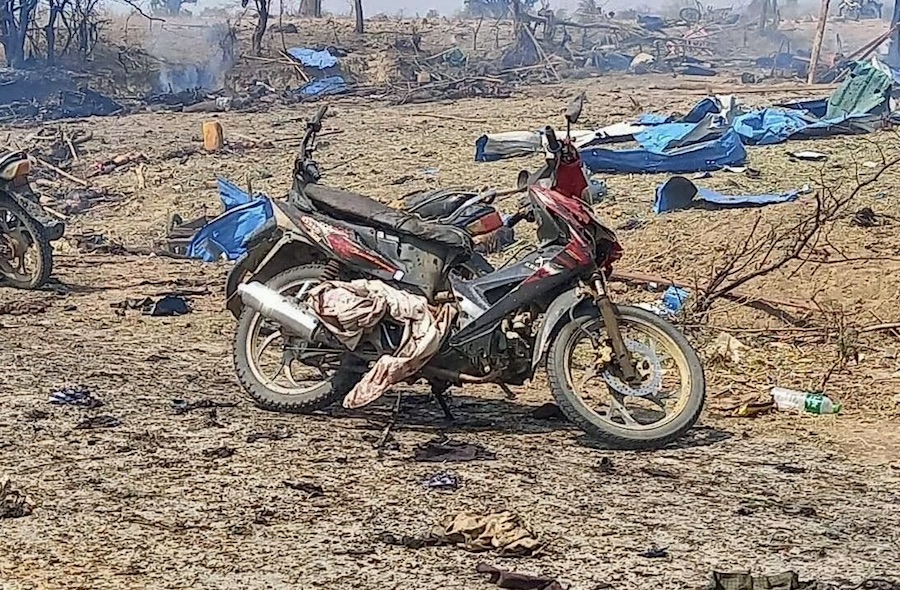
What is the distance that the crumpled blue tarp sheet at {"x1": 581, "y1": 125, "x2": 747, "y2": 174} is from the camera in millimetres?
14172

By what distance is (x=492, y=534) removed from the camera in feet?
13.6

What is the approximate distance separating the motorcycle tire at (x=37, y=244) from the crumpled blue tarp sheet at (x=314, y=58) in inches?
913

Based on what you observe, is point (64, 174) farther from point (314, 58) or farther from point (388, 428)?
point (314, 58)

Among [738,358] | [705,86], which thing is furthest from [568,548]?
[705,86]

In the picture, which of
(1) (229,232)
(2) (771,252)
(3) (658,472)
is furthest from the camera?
(1) (229,232)

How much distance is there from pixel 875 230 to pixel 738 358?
276 centimetres

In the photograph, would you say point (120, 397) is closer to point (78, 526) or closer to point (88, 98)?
point (78, 526)

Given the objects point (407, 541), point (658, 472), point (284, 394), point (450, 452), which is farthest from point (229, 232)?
point (407, 541)

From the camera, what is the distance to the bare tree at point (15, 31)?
95.6ft

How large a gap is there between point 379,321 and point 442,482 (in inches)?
40.5

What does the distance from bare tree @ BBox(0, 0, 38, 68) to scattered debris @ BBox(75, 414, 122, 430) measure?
25.7m

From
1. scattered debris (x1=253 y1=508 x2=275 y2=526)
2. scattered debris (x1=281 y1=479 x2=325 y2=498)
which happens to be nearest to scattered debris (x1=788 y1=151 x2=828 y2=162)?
scattered debris (x1=281 y1=479 x2=325 y2=498)

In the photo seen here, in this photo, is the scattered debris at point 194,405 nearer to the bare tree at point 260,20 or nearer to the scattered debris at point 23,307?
the scattered debris at point 23,307

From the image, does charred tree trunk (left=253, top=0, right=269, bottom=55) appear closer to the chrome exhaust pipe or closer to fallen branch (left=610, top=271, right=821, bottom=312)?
fallen branch (left=610, top=271, right=821, bottom=312)
